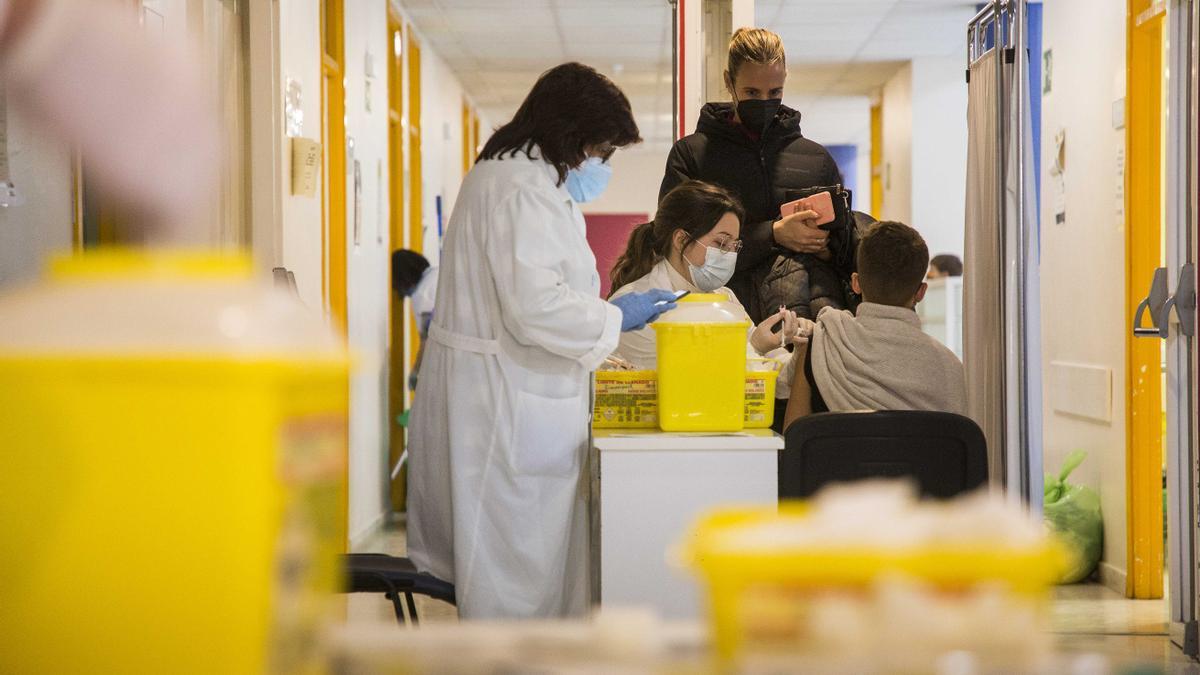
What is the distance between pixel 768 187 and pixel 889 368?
86 cm

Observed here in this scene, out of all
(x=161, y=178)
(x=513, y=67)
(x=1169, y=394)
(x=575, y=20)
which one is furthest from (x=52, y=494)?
(x=513, y=67)

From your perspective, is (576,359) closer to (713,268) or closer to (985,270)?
(713,268)

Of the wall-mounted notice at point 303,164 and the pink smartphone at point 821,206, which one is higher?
the wall-mounted notice at point 303,164

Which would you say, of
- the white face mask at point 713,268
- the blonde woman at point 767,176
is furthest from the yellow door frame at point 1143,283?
the white face mask at point 713,268

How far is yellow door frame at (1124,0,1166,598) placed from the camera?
4.70m

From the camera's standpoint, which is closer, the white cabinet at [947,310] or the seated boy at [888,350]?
the seated boy at [888,350]

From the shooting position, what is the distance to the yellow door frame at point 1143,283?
4.70m

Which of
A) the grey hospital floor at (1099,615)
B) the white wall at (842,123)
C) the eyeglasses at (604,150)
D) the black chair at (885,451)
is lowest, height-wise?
the grey hospital floor at (1099,615)

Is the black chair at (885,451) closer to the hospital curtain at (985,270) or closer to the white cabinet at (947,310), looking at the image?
the hospital curtain at (985,270)

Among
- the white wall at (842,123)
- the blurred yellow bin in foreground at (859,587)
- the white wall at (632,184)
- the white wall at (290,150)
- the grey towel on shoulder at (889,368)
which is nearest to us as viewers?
the blurred yellow bin in foreground at (859,587)

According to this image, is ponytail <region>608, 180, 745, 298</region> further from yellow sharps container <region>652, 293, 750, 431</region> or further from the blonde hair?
yellow sharps container <region>652, 293, 750, 431</region>

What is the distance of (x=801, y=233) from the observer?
11.2 feet

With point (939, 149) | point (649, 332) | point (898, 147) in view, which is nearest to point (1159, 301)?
point (649, 332)

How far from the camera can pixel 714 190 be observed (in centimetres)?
339
